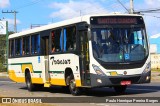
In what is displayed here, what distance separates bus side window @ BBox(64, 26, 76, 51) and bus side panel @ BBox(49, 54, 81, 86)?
34cm

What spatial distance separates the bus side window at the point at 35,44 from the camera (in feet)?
76.9

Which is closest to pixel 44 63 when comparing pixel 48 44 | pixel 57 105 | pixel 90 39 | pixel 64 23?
pixel 48 44

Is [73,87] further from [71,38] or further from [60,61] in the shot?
[71,38]

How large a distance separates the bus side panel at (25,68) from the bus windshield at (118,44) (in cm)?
592

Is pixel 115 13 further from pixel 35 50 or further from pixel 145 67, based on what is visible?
pixel 35 50

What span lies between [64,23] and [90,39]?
273 cm

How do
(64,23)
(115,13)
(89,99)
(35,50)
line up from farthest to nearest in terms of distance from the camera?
(35,50), (64,23), (115,13), (89,99)

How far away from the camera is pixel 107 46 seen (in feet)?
58.6

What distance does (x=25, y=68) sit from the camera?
25391mm

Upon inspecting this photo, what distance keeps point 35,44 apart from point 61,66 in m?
3.66

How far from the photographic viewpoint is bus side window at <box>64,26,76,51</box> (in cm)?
1932

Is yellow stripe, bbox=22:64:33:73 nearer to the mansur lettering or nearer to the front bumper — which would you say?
the mansur lettering

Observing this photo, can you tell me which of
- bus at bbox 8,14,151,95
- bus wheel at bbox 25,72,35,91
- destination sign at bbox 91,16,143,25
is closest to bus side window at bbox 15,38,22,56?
bus wheel at bbox 25,72,35,91

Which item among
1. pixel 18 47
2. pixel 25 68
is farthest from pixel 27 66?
pixel 18 47
